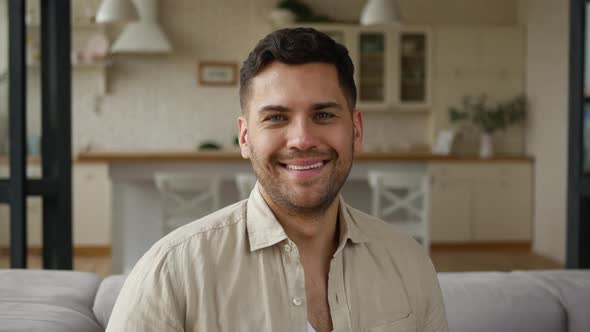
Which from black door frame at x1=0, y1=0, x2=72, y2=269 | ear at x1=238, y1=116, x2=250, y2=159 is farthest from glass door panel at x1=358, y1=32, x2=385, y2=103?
ear at x1=238, y1=116, x2=250, y2=159

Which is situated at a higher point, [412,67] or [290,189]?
[412,67]

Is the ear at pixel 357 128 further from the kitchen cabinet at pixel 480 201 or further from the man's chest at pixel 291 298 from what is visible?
the kitchen cabinet at pixel 480 201

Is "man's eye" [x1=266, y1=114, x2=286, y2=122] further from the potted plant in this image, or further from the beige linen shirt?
the potted plant

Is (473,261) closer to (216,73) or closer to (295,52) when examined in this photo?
(216,73)

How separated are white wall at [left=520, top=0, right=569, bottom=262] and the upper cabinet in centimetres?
98

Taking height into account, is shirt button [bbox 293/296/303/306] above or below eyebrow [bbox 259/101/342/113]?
below

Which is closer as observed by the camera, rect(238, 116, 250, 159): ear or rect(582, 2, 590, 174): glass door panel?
rect(238, 116, 250, 159): ear

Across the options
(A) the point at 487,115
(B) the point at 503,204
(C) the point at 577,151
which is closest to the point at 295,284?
(C) the point at 577,151

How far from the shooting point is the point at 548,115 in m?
7.13

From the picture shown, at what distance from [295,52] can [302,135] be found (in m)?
0.15

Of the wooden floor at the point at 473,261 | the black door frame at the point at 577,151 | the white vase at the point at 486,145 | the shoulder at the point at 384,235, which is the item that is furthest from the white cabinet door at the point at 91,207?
the shoulder at the point at 384,235

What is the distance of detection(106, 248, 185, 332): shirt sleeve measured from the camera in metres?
1.34

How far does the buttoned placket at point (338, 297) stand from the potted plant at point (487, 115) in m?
6.13

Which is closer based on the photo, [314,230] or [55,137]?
[314,230]
